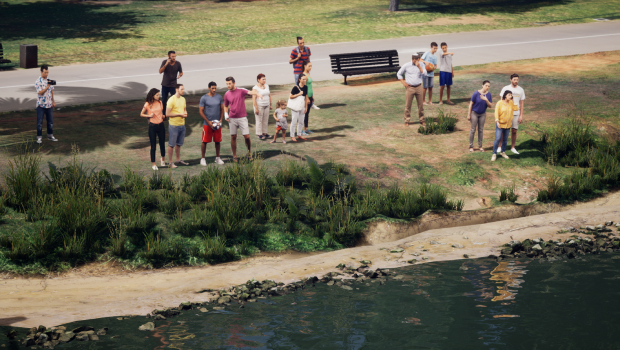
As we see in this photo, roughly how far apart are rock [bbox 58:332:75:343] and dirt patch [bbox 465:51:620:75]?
66.5 feet

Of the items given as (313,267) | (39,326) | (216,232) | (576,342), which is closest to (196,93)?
(216,232)

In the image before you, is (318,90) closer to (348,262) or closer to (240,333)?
(348,262)

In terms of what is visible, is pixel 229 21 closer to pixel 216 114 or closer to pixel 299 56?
pixel 299 56

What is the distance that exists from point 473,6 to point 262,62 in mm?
20768

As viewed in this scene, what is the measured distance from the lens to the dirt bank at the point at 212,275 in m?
9.98

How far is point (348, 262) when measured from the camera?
1192 centimetres

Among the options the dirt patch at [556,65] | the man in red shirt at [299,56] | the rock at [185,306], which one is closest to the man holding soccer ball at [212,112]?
the man in red shirt at [299,56]

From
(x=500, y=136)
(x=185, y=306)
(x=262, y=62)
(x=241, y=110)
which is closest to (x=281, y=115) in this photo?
(x=241, y=110)

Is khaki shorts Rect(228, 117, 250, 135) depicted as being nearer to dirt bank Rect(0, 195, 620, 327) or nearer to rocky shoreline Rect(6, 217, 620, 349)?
dirt bank Rect(0, 195, 620, 327)

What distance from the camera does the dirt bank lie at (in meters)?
9.98

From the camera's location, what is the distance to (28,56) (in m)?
26.5

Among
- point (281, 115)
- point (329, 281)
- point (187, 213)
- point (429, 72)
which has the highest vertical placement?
point (429, 72)

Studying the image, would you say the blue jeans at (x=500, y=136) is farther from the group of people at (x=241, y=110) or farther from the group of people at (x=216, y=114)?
the group of people at (x=216, y=114)

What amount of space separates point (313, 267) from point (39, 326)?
188 inches
